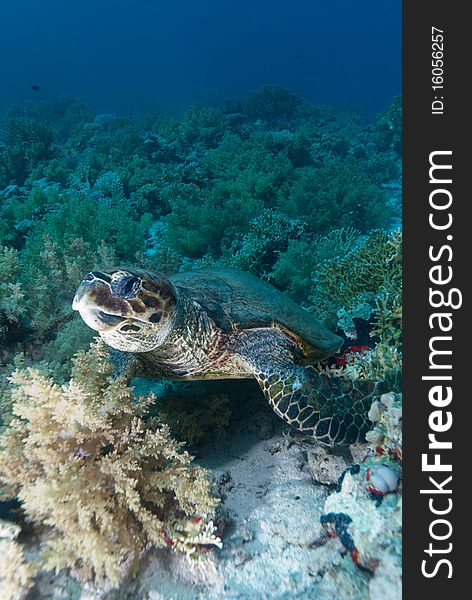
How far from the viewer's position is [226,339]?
2662 mm

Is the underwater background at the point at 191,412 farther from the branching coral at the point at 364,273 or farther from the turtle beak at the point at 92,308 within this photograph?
the turtle beak at the point at 92,308

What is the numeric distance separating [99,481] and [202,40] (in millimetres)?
136996

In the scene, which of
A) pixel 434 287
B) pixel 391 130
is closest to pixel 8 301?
pixel 434 287

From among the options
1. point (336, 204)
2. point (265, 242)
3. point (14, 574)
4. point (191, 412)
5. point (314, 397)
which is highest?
point (336, 204)

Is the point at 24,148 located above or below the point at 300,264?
above

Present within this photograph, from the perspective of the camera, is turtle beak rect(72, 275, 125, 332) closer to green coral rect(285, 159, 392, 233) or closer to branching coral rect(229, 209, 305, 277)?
branching coral rect(229, 209, 305, 277)

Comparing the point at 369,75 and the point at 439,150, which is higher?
the point at 369,75

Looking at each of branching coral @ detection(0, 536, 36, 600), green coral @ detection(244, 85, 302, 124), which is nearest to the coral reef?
branching coral @ detection(0, 536, 36, 600)

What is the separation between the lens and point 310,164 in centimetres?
1073

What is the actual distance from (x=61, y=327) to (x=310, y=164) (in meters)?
9.12

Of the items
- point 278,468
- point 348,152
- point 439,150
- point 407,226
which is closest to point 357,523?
point 278,468

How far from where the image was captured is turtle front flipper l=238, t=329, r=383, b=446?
2080 mm

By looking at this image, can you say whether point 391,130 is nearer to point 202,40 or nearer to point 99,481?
point 99,481

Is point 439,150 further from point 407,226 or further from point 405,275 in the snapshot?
point 405,275
